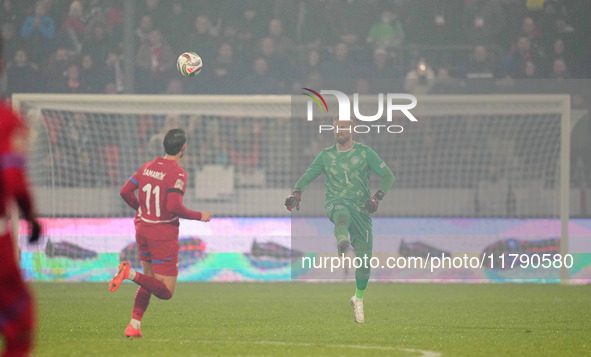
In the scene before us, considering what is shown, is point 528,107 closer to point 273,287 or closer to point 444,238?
point 444,238

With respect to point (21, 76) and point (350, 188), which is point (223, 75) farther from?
point (350, 188)

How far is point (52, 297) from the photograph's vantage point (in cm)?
1324

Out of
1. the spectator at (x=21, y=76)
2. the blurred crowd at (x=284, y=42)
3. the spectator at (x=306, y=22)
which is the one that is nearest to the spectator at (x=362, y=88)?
the blurred crowd at (x=284, y=42)

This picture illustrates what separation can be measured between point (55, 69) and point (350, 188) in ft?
33.8

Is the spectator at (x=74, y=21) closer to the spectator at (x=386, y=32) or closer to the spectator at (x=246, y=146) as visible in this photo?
the spectator at (x=246, y=146)

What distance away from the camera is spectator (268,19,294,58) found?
64.1ft

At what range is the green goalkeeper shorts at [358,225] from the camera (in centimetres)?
1062

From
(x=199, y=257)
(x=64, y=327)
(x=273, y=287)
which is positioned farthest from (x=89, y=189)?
(x=64, y=327)

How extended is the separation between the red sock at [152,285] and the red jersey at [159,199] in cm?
36

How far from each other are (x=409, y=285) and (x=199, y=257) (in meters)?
3.31

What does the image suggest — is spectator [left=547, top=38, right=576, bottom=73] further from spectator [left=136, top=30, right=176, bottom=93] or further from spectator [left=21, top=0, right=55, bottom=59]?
spectator [left=21, top=0, right=55, bottom=59]

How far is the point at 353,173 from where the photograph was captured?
1078cm

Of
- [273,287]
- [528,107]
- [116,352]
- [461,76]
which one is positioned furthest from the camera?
[461,76]

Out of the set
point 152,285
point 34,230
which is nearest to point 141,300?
point 152,285
